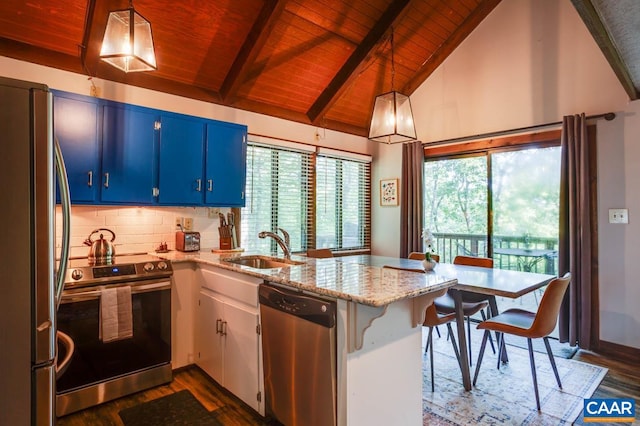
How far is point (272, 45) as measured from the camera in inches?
136

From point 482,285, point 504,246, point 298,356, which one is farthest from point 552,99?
point 298,356

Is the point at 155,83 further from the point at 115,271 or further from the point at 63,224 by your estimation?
the point at 63,224

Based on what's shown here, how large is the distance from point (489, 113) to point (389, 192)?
1.62 meters

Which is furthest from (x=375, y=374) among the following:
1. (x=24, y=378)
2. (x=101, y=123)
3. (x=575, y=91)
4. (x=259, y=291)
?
(x=575, y=91)

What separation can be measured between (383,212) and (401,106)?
7.48 ft

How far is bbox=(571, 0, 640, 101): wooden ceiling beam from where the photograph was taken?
1677 millimetres

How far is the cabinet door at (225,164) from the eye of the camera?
3248mm

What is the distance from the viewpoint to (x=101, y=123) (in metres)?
2.64

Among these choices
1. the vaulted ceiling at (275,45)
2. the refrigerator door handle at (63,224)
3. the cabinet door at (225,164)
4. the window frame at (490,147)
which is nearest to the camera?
the refrigerator door handle at (63,224)

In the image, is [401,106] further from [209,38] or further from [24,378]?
[24,378]

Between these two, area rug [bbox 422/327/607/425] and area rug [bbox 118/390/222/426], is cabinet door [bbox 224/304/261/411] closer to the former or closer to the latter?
area rug [bbox 118/390/222/426]

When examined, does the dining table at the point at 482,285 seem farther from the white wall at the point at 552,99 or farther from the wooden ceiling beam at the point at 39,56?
the wooden ceiling beam at the point at 39,56

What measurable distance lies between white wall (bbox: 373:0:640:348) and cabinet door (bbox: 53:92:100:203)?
149 inches

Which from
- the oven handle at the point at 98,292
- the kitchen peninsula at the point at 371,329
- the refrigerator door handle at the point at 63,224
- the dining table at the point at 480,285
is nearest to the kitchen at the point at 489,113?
the oven handle at the point at 98,292
